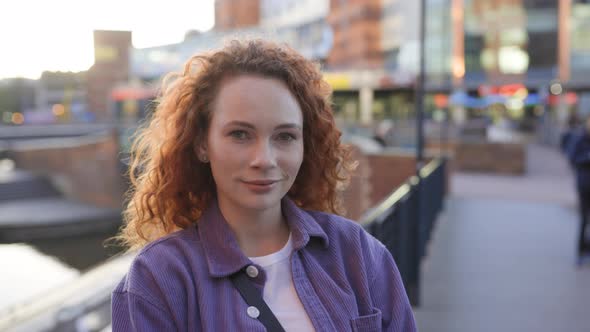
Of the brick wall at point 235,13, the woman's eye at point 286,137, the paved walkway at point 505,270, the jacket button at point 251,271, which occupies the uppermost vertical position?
the brick wall at point 235,13

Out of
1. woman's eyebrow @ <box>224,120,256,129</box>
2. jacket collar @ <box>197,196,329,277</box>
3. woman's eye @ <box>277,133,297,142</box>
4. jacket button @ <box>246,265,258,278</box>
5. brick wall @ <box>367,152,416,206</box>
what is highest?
woman's eyebrow @ <box>224,120,256,129</box>

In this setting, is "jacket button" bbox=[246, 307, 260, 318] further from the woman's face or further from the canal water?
the canal water

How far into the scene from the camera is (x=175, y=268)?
141 cm

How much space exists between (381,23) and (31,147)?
3323 centimetres

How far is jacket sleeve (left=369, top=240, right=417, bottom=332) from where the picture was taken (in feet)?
5.34

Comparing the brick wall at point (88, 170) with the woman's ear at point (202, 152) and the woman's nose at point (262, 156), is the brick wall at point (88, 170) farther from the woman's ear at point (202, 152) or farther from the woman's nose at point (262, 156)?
the woman's nose at point (262, 156)

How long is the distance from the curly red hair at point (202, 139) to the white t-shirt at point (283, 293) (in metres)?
0.30

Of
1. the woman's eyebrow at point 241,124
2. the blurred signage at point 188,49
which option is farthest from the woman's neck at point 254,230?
the blurred signage at point 188,49

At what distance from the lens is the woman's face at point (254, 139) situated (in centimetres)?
151

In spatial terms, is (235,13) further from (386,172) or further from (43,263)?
(386,172)

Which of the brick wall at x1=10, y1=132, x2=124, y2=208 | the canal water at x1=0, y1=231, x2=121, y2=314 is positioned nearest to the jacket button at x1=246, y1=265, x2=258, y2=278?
the canal water at x1=0, y1=231, x2=121, y2=314

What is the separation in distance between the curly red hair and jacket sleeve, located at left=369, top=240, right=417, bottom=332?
34 cm

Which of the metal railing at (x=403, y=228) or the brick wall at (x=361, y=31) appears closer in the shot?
the metal railing at (x=403, y=228)

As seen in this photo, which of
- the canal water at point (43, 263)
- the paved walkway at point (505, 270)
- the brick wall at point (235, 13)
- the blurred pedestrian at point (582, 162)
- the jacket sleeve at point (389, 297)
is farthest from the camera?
the brick wall at point (235, 13)
